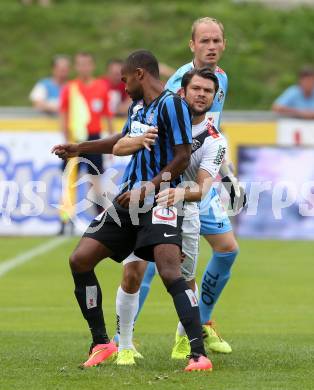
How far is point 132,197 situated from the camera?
7805 millimetres

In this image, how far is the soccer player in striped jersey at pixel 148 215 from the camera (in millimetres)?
7660

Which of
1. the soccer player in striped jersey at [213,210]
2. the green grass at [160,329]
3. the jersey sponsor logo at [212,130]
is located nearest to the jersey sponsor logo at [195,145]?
the jersey sponsor logo at [212,130]

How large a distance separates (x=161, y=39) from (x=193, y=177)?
18628 millimetres

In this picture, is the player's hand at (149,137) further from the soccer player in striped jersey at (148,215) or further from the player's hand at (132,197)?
the player's hand at (132,197)

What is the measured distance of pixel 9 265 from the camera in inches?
593

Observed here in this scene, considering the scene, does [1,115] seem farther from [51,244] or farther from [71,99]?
[51,244]

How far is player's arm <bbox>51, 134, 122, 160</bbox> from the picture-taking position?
27.3 feet

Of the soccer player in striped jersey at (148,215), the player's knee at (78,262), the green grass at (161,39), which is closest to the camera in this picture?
the soccer player in striped jersey at (148,215)

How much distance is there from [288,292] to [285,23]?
50.9 ft

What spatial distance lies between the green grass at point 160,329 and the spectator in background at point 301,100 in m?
3.29

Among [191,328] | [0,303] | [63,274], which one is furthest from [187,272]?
[63,274]

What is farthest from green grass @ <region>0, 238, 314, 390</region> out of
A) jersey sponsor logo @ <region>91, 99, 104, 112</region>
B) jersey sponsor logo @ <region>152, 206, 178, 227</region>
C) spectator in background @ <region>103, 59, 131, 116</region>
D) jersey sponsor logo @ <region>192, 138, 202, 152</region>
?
spectator in background @ <region>103, 59, 131, 116</region>

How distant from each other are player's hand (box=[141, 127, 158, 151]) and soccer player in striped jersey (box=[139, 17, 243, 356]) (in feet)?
3.45

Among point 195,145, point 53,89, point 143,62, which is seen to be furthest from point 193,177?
point 53,89
